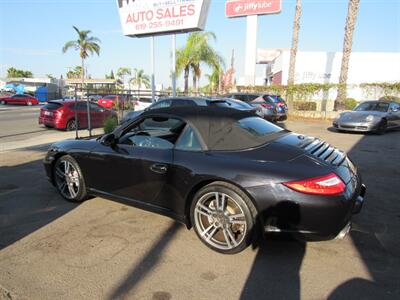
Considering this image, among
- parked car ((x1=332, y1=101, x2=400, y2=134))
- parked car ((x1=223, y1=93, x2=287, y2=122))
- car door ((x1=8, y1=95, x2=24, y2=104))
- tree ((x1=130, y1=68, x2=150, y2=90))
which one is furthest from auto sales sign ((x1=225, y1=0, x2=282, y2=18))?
tree ((x1=130, y1=68, x2=150, y2=90))

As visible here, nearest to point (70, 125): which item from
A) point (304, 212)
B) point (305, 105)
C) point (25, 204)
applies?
point (25, 204)

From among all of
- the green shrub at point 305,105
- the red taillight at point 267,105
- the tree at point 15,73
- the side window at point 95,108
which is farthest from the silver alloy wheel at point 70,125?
the tree at point 15,73

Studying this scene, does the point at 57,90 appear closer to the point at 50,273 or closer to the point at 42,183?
the point at 42,183

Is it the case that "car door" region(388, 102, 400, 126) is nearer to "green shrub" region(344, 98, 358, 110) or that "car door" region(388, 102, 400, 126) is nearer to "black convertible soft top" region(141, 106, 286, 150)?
"green shrub" region(344, 98, 358, 110)

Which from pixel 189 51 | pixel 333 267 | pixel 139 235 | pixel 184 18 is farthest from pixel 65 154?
pixel 189 51

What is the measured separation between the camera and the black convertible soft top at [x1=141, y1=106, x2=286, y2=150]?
11.3ft

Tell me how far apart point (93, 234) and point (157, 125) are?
155 cm

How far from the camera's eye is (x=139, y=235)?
369cm

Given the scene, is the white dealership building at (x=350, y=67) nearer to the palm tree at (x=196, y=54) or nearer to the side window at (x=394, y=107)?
the palm tree at (x=196, y=54)

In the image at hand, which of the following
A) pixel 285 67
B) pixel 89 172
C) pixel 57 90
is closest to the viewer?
pixel 89 172

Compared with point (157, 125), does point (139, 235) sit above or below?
below

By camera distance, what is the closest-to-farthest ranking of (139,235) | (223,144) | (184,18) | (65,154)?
(223,144)
(139,235)
(65,154)
(184,18)

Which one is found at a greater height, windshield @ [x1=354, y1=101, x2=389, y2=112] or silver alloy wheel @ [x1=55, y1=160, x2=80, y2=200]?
windshield @ [x1=354, y1=101, x2=389, y2=112]

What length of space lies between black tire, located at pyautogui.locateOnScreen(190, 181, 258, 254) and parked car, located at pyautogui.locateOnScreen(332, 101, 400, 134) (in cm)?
1062
